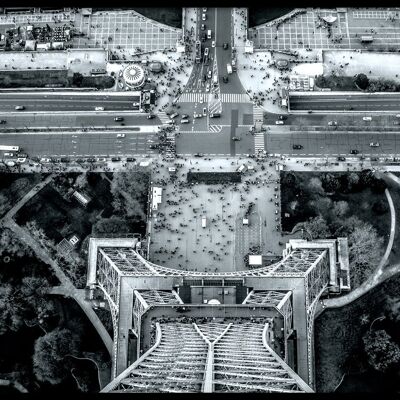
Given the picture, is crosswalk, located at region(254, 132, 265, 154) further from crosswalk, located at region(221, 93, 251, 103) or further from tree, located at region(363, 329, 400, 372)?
tree, located at region(363, 329, 400, 372)

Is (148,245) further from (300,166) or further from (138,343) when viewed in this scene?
(300,166)

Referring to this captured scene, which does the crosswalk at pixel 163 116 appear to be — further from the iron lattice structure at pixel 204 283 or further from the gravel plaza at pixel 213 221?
the iron lattice structure at pixel 204 283

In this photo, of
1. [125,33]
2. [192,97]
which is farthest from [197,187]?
[125,33]

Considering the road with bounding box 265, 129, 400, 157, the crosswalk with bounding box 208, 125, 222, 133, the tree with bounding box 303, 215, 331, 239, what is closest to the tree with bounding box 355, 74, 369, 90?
the road with bounding box 265, 129, 400, 157

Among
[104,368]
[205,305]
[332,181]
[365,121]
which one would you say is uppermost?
[365,121]

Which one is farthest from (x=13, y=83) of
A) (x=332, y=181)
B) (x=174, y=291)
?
(x=332, y=181)
